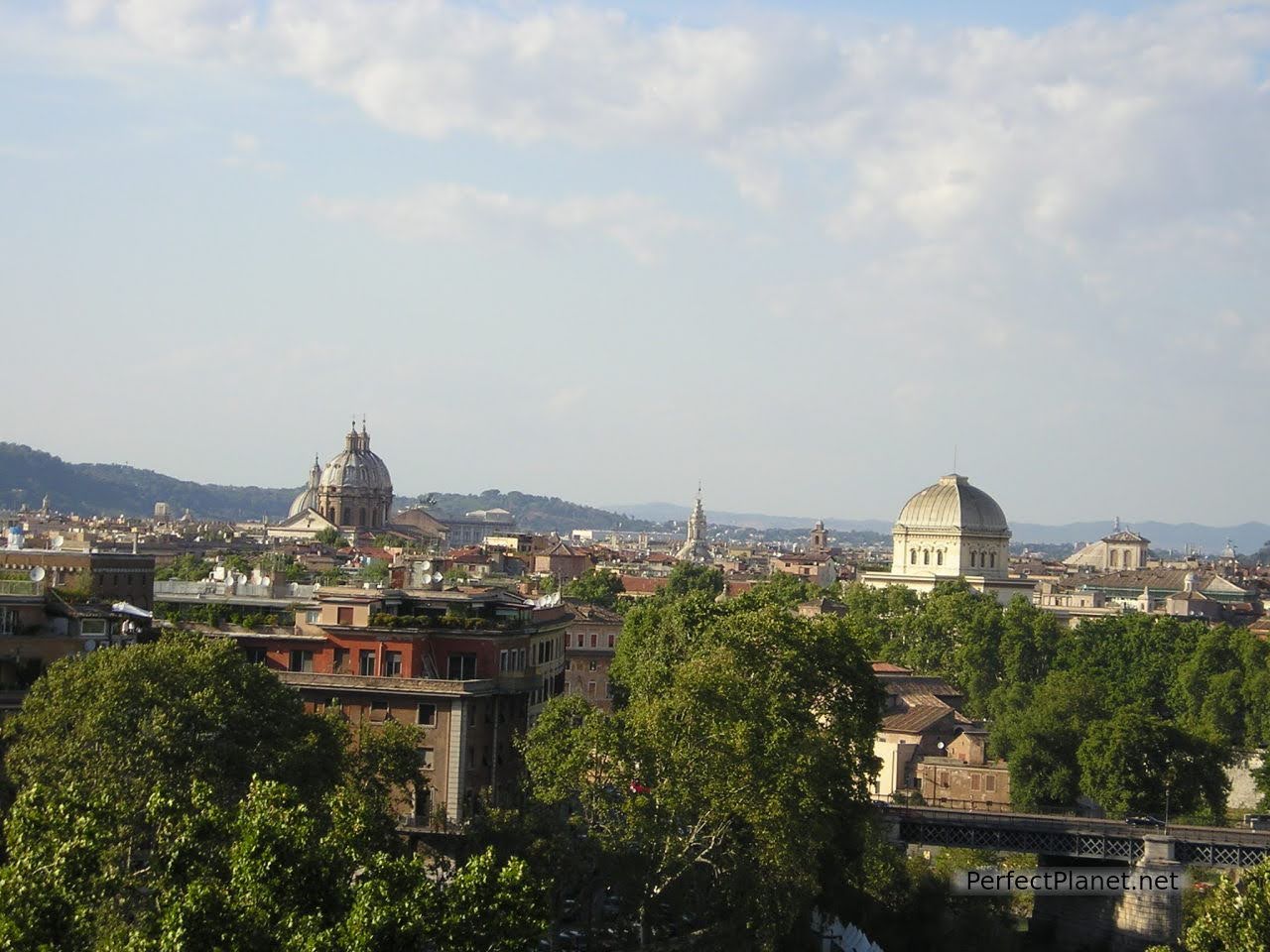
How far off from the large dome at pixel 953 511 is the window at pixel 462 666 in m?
83.5

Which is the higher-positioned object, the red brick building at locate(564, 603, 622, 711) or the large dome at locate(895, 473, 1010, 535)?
the large dome at locate(895, 473, 1010, 535)

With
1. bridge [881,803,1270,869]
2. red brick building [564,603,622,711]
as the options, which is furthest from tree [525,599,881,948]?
red brick building [564,603,622,711]

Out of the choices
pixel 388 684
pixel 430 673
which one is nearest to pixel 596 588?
pixel 430 673

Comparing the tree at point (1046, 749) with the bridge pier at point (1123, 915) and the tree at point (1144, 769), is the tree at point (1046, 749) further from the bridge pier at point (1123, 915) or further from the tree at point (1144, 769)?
the bridge pier at point (1123, 915)

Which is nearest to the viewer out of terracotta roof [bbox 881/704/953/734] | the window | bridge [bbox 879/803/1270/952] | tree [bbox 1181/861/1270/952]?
tree [bbox 1181/861/1270/952]

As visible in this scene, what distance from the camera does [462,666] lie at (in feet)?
154

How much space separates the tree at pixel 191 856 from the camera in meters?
24.8

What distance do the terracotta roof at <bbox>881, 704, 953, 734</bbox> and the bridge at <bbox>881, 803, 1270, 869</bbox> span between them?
1344 centimetres

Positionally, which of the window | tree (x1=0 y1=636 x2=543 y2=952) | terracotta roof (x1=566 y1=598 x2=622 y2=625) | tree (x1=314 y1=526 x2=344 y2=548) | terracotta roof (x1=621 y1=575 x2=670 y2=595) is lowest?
tree (x1=0 y1=636 x2=543 y2=952)

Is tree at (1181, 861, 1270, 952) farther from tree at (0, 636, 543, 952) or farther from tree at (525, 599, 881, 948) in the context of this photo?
tree at (525, 599, 881, 948)

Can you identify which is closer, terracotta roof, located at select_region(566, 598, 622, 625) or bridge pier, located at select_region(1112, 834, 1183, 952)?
bridge pier, located at select_region(1112, 834, 1183, 952)

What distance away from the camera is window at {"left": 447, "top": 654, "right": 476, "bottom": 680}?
46781 mm

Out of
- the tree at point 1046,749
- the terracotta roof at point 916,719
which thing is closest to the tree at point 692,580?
the terracotta roof at point 916,719

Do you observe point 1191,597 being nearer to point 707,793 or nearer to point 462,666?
point 462,666
